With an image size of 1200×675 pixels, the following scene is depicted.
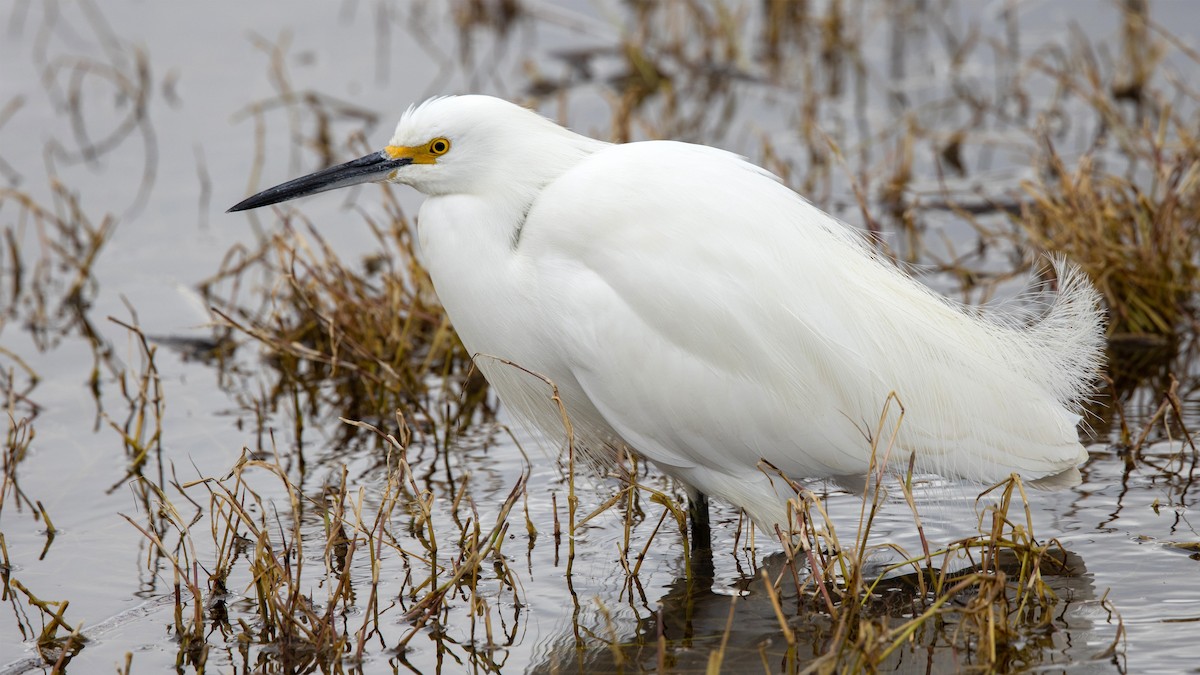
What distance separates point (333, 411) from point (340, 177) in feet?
4.80

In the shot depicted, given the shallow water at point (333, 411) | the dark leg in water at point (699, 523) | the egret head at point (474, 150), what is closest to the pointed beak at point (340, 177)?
the egret head at point (474, 150)

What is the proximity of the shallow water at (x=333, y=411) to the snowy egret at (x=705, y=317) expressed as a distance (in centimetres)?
39

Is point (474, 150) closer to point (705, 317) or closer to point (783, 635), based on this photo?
point (705, 317)

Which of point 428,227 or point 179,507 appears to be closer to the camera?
point 428,227

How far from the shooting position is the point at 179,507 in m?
4.36

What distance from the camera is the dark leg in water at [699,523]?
394cm

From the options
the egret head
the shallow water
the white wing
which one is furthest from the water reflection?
the egret head

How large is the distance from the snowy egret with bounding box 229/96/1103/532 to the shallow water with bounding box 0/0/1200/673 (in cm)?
39

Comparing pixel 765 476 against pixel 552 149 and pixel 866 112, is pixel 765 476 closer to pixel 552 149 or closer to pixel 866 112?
pixel 552 149

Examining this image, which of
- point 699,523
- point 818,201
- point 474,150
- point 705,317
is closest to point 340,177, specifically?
point 474,150

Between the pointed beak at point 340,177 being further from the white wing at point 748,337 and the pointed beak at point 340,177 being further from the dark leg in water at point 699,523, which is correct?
the dark leg in water at point 699,523

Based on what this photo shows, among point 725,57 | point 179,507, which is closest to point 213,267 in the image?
point 179,507

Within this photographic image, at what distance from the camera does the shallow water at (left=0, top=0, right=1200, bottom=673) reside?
3479 millimetres

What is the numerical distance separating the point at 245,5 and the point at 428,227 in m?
6.37
